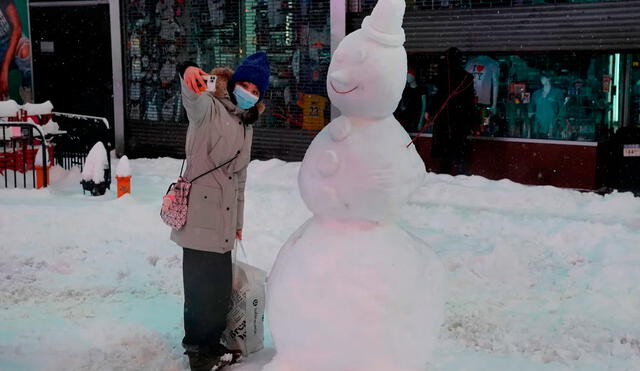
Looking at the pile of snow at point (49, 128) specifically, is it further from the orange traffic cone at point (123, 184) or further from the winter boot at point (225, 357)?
the winter boot at point (225, 357)

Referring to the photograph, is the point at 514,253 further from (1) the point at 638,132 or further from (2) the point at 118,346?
(1) the point at 638,132

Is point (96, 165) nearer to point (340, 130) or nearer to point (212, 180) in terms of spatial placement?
point (212, 180)

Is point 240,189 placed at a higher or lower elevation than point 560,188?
higher

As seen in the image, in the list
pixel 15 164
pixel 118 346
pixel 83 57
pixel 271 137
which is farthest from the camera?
pixel 83 57

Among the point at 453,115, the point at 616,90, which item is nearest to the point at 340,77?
the point at 453,115

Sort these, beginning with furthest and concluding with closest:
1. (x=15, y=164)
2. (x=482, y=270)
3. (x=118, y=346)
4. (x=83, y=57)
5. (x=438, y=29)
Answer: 1. (x=83, y=57)
2. (x=438, y=29)
3. (x=15, y=164)
4. (x=482, y=270)
5. (x=118, y=346)

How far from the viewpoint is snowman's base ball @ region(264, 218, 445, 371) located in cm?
410

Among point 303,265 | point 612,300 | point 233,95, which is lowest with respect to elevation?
point 612,300

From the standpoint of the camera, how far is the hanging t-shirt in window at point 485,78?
1301 cm

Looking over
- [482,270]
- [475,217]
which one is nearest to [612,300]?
[482,270]

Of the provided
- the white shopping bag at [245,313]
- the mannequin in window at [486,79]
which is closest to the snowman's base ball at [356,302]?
the white shopping bag at [245,313]

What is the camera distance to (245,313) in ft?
16.7

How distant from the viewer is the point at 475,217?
994cm

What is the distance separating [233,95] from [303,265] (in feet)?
4.12
